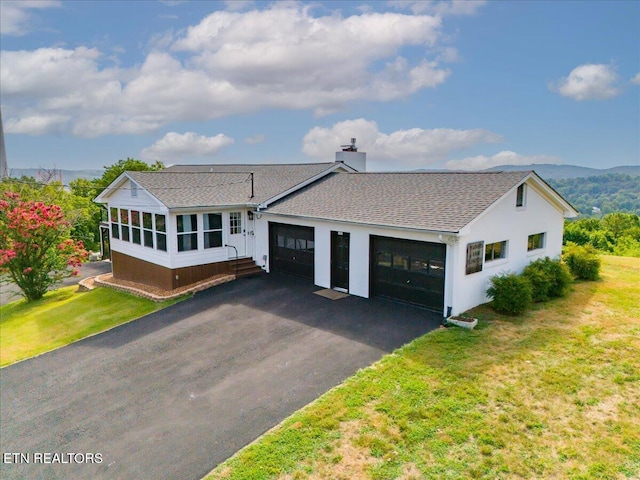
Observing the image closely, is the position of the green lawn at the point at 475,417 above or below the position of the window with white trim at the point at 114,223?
below

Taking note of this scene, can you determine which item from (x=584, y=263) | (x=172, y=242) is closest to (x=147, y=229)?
(x=172, y=242)

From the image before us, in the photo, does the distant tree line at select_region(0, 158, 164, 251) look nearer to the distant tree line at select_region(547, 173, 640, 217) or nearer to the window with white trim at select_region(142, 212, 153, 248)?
the window with white trim at select_region(142, 212, 153, 248)

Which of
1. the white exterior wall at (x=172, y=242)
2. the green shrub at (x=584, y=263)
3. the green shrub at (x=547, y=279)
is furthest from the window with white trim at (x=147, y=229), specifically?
the green shrub at (x=584, y=263)

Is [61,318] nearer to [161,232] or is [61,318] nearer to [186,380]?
[161,232]

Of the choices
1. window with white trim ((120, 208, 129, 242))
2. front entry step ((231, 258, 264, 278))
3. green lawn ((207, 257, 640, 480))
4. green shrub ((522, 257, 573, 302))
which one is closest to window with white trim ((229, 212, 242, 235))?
front entry step ((231, 258, 264, 278))

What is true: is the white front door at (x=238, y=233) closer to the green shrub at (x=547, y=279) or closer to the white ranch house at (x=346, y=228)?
the white ranch house at (x=346, y=228)
